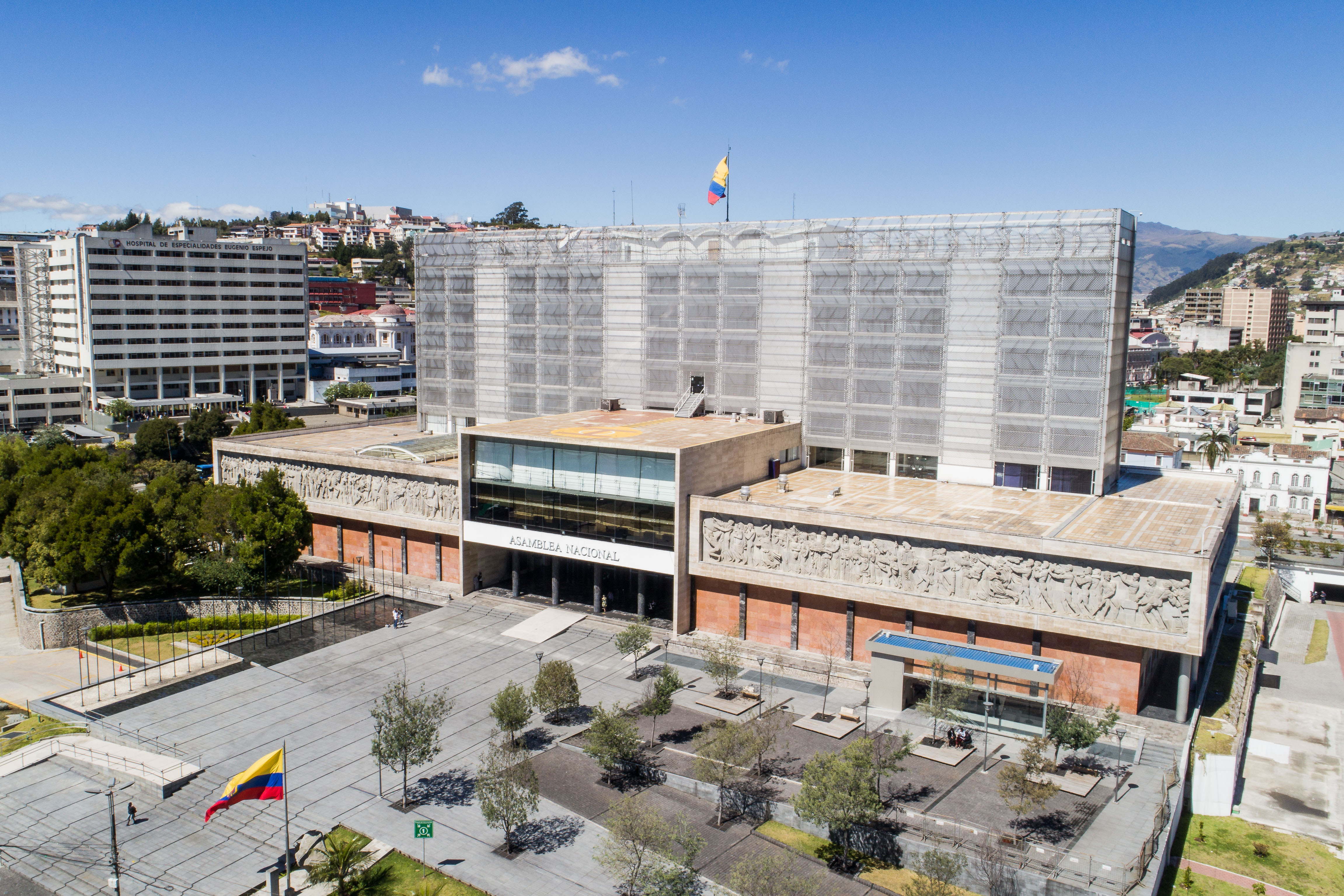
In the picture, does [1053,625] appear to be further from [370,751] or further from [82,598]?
[82,598]

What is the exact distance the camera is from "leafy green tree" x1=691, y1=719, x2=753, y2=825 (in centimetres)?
3559

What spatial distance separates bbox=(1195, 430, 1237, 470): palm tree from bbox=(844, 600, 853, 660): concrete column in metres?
70.3

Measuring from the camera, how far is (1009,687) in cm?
4309

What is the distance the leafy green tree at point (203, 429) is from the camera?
389ft

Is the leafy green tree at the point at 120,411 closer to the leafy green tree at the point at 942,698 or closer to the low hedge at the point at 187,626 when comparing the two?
the low hedge at the point at 187,626

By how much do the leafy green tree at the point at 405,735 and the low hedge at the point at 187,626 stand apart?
22965mm

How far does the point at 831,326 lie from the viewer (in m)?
63.2

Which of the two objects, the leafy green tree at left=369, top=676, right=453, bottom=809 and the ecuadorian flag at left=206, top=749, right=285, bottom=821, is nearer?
the ecuadorian flag at left=206, top=749, right=285, bottom=821

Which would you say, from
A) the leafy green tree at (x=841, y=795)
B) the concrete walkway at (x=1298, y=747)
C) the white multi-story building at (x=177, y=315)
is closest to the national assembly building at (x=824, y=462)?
the concrete walkway at (x=1298, y=747)

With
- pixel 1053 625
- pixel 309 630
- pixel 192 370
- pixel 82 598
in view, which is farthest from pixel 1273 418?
pixel 192 370

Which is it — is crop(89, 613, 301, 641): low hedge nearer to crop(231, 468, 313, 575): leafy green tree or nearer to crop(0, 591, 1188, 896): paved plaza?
crop(231, 468, 313, 575): leafy green tree

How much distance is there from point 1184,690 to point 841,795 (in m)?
20.7

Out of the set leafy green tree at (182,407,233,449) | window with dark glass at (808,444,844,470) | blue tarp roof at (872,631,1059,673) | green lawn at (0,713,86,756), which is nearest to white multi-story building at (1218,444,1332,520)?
window with dark glass at (808,444,844,470)

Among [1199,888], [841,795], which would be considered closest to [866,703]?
[841,795]
